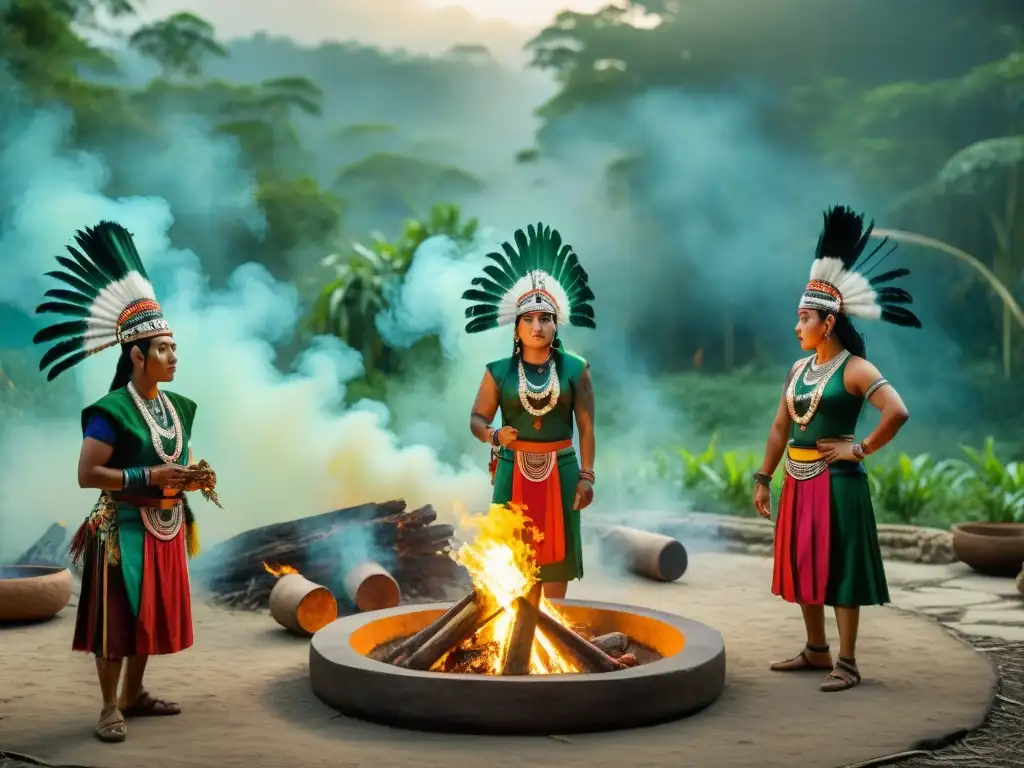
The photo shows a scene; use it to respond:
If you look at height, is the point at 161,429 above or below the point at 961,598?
A: above

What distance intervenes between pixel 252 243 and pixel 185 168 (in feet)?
5.33

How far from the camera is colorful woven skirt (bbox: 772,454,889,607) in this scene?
504 centimetres

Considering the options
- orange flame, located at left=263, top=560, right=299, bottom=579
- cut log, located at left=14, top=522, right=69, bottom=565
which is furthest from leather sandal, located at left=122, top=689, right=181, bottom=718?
cut log, located at left=14, top=522, right=69, bottom=565

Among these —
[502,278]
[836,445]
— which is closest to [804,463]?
[836,445]

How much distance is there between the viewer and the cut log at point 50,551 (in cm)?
809

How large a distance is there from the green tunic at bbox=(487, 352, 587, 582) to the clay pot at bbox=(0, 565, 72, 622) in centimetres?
305

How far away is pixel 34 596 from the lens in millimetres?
6645

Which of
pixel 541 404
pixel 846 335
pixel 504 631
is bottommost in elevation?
pixel 504 631

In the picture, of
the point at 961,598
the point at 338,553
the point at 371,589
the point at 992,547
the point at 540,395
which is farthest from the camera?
the point at 992,547

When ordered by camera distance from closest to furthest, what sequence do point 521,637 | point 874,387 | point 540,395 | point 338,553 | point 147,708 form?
point 147,708 → point 521,637 → point 874,387 → point 540,395 → point 338,553

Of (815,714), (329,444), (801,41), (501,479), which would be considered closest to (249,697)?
(501,479)

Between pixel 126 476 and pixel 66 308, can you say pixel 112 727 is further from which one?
pixel 66 308

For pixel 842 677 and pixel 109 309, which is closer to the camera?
pixel 109 309

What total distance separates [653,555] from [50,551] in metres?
4.43
